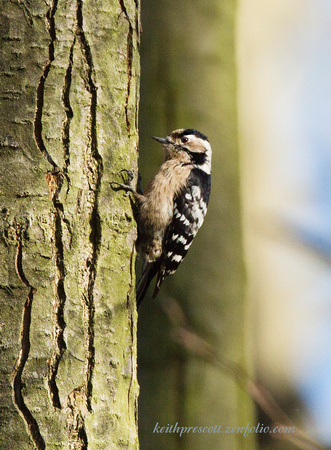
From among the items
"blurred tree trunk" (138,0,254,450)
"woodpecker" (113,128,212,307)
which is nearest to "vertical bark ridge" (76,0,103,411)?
"woodpecker" (113,128,212,307)

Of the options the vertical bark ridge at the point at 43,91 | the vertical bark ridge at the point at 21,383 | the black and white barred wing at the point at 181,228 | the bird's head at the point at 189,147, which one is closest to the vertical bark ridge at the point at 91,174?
the vertical bark ridge at the point at 43,91

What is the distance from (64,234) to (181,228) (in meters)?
1.96

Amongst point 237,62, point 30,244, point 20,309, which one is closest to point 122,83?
point 30,244

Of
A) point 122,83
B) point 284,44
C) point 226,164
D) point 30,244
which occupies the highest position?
point 284,44

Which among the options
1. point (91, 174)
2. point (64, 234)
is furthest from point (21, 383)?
point (91, 174)

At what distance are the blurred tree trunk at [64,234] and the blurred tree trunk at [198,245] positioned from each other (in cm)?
183

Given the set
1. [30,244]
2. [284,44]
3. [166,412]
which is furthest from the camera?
[284,44]

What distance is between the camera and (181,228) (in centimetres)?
412

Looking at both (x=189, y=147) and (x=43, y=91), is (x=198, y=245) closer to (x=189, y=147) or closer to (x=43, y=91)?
(x=189, y=147)

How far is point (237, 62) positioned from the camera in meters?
4.62

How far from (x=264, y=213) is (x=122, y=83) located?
9.50 feet

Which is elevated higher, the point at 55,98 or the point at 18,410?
the point at 55,98

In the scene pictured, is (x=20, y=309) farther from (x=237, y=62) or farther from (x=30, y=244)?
(x=237, y=62)

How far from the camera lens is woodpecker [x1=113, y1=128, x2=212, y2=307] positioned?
4012 millimetres
